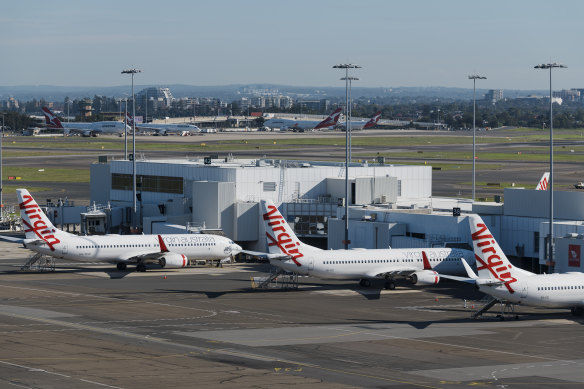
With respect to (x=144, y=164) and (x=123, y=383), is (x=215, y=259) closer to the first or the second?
(x=144, y=164)

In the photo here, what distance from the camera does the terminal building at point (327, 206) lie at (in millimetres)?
90750

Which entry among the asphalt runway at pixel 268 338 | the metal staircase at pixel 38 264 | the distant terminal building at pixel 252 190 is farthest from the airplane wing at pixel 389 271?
the metal staircase at pixel 38 264

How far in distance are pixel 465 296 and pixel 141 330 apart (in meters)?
27.5

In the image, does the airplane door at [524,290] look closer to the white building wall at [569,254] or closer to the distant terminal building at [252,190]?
the white building wall at [569,254]

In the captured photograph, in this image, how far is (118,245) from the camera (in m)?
95.3

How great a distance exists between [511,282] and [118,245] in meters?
41.1

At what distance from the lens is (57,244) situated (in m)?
92.1

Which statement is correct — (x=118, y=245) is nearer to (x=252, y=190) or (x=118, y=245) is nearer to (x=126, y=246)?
(x=126, y=246)

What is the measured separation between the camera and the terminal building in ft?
298

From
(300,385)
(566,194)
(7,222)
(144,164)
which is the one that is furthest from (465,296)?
(7,222)

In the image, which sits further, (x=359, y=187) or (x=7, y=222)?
(x=7, y=222)

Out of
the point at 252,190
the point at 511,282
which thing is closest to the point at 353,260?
the point at 511,282

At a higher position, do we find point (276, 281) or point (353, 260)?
point (353, 260)

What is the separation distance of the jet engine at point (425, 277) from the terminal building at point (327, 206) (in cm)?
846
